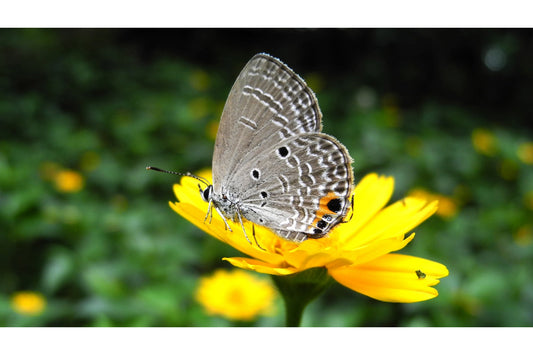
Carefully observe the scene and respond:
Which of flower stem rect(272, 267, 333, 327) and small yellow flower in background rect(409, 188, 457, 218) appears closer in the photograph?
flower stem rect(272, 267, 333, 327)

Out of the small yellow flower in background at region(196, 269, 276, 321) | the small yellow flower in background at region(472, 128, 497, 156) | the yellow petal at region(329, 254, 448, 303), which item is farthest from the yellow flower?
the small yellow flower in background at region(472, 128, 497, 156)

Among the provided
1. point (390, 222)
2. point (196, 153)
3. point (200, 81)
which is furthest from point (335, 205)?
point (200, 81)

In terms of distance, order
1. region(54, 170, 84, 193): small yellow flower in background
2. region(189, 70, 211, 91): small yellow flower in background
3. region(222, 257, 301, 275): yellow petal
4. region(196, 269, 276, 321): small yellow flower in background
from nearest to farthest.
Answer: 1. region(222, 257, 301, 275): yellow petal
2. region(196, 269, 276, 321): small yellow flower in background
3. region(54, 170, 84, 193): small yellow flower in background
4. region(189, 70, 211, 91): small yellow flower in background

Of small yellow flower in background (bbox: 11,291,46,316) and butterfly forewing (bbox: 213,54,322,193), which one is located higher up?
butterfly forewing (bbox: 213,54,322,193)

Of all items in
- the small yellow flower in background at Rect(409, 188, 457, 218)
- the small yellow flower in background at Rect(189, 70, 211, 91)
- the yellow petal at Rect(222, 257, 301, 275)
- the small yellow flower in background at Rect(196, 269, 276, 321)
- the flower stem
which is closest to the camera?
the yellow petal at Rect(222, 257, 301, 275)

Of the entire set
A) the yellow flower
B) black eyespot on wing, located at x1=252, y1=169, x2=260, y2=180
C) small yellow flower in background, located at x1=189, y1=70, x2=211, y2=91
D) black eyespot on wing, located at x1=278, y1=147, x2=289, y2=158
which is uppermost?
small yellow flower in background, located at x1=189, y1=70, x2=211, y2=91

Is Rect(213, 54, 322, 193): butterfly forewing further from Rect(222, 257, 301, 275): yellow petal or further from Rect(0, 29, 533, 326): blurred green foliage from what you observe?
Rect(0, 29, 533, 326): blurred green foliage
